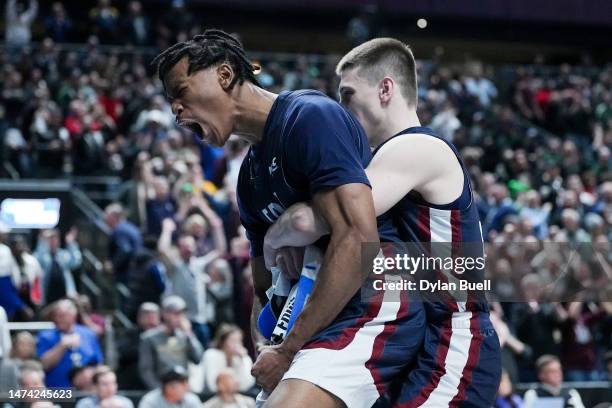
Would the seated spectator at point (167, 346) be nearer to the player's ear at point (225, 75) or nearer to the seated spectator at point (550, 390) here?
the seated spectator at point (550, 390)

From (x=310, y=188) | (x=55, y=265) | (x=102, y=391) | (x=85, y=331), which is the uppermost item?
(x=310, y=188)

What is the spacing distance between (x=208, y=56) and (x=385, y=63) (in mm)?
697

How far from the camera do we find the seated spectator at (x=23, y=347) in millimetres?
8227

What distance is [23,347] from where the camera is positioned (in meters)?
8.38

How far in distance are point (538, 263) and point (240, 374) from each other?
300cm

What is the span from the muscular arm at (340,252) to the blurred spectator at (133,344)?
6209 mm

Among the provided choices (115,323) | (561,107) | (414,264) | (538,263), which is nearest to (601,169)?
(561,107)

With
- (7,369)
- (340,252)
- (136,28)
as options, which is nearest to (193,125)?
(340,252)

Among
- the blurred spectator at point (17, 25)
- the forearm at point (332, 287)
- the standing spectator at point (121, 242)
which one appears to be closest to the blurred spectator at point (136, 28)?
the blurred spectator at point (17, 25)

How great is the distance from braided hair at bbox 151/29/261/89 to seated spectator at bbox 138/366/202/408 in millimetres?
4841

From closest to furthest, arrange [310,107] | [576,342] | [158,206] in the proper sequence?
[310,107], [576,342], [158,206]

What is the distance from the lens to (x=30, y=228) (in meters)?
11.1

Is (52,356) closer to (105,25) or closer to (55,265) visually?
(55,265)

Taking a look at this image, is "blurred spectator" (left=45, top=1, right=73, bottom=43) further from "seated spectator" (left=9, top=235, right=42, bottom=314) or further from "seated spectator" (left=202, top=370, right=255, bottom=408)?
"seated spectator" (left=202, top=370, right=255, bottom=408)
